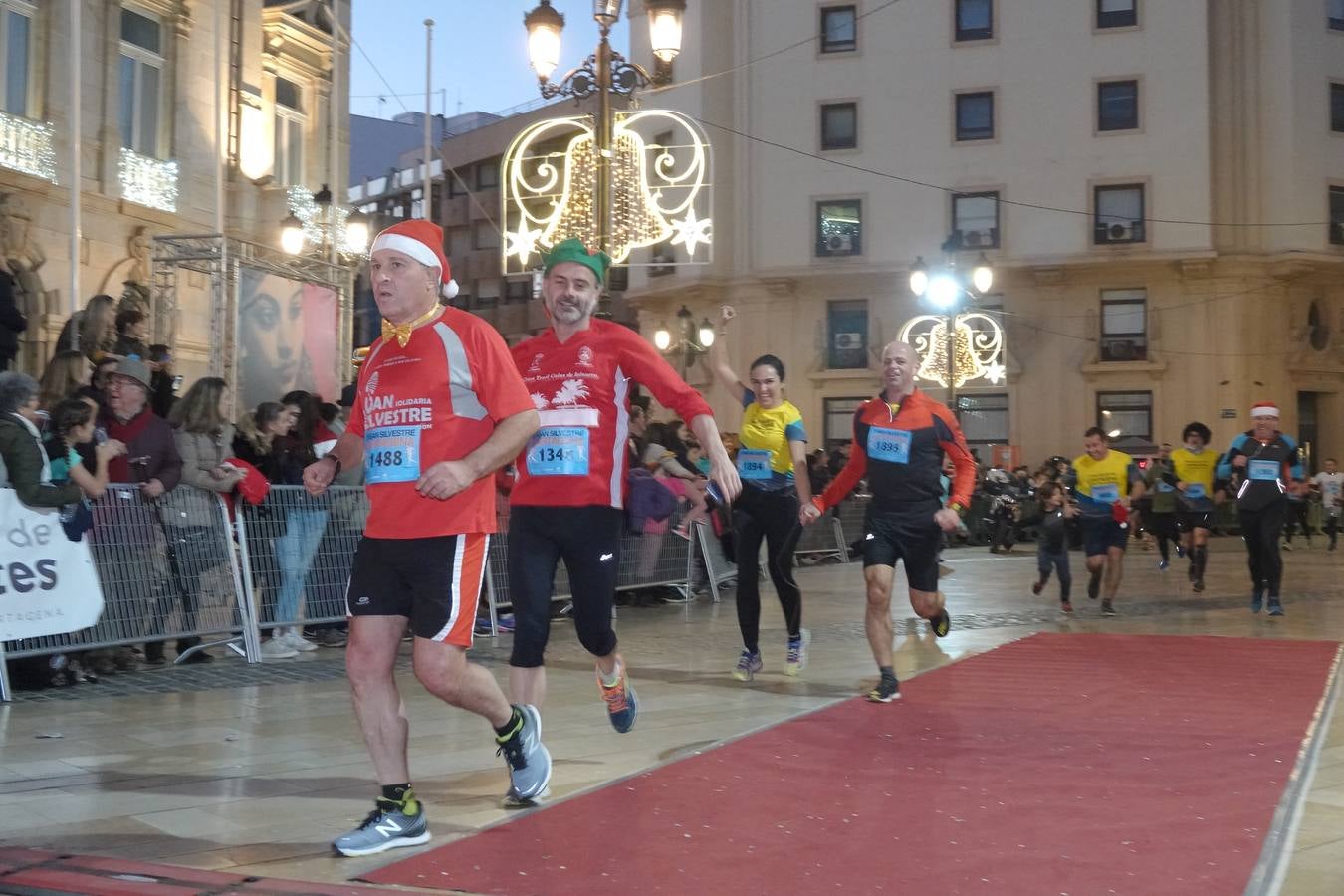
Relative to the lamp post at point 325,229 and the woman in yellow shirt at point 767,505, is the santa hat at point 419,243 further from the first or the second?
the lamp post at point 325,229

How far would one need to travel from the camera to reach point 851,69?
142ft

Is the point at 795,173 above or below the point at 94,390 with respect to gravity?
above

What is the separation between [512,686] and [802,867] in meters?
1.73

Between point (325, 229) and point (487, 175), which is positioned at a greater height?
point (487, 175)

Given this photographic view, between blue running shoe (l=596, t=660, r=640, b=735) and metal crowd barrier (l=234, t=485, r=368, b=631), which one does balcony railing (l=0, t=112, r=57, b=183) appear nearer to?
metal crowd barrier (l=234, t=485, r=368, b=631)

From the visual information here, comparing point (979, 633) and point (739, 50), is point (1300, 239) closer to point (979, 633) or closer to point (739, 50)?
point (739, 50)

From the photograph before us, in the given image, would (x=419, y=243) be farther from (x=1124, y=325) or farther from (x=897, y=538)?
(x=1124, y=325)

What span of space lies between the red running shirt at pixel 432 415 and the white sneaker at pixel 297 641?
6001 mm

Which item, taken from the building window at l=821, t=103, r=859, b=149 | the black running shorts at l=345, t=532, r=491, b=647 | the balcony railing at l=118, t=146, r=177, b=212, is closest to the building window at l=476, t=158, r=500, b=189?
the building window at l=821, t=103, r=859, b=149

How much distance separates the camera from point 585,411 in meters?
6.28

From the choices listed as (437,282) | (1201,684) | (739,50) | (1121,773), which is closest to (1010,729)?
(1121,773)

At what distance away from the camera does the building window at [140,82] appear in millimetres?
22047

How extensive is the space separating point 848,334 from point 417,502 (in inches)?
1536

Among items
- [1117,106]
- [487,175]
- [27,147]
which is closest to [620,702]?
[27,147]
